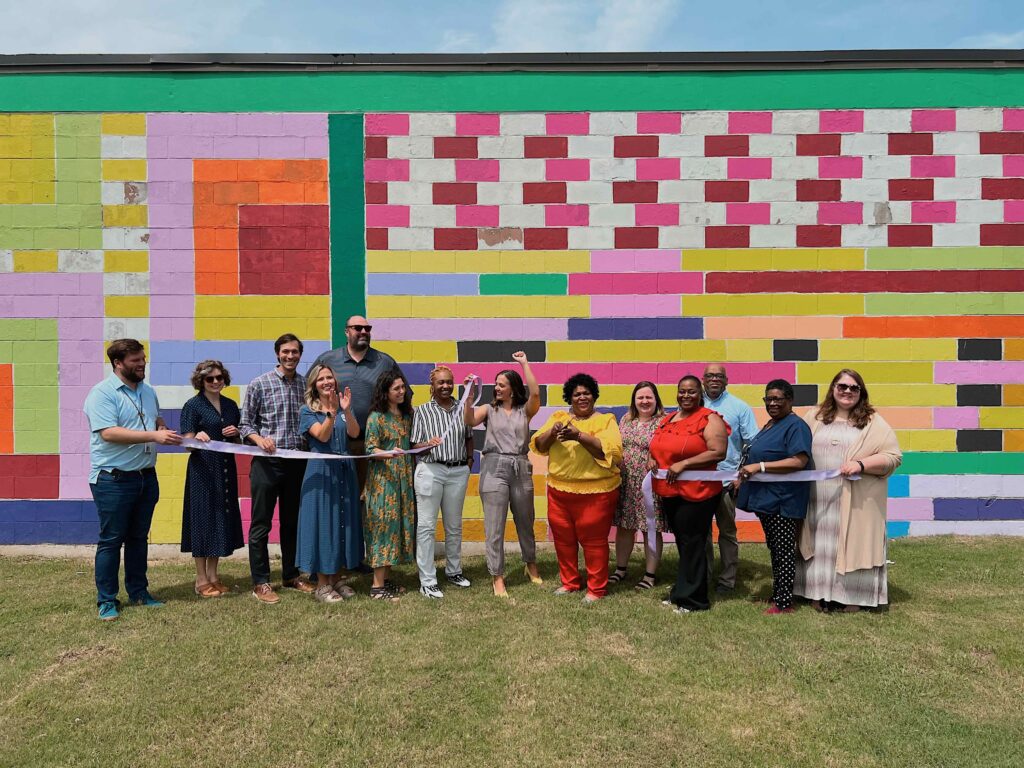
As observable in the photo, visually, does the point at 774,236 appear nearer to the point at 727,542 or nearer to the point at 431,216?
the point at 727,542

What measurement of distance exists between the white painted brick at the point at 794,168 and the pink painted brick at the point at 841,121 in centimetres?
34

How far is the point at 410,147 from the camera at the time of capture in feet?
21.7

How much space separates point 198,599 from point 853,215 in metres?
6.67

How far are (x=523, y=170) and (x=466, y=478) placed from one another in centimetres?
308

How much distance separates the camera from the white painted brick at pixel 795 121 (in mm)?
6559

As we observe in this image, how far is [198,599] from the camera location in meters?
5.18

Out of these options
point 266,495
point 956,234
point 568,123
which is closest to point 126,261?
point 266,495

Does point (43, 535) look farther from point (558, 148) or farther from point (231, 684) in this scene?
point (558, 148)

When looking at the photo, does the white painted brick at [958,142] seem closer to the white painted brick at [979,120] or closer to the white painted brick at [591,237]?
the white painted brick at [979,120]

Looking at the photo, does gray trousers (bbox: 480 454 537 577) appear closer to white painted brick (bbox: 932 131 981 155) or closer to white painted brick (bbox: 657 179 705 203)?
white painted brick (bbox: 657 179 705 203)

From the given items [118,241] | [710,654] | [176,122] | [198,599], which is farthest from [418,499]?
[176,122]

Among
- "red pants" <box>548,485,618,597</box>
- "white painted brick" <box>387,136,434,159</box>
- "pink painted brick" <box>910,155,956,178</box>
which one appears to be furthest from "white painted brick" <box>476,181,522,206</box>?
"pink painted brick" <box>910,155,956,178</box>

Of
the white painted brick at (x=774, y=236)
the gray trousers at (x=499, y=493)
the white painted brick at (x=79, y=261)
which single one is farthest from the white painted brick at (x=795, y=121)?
the white painted brick at (x=79, y=261)

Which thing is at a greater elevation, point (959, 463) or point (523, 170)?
point (523, 170)
